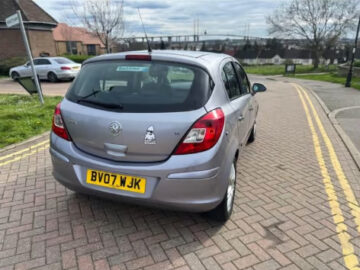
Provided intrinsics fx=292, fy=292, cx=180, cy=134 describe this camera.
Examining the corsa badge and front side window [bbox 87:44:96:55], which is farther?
front side window [bbox 87:44:96:55]

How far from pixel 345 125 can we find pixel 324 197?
4725 mm

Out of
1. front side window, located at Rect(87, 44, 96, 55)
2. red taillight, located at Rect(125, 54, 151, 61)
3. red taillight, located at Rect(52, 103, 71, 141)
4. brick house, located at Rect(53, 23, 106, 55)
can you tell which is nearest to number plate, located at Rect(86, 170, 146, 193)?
red taillight, located at Rect(52, 103, 71, 141)

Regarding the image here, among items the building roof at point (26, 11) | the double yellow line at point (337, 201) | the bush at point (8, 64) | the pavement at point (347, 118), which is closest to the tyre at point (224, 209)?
the double yellow line at point (337, 201)

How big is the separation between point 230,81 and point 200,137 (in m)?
1.27

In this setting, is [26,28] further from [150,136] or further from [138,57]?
[150,136]

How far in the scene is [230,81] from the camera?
3.44 m

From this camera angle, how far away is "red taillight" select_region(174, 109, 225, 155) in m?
2.42

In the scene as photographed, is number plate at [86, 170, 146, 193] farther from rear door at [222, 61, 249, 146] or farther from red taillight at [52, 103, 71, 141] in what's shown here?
rear door at [222, 61, 249, 146]

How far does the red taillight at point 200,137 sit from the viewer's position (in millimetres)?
2420

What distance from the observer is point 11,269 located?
93.2 inches

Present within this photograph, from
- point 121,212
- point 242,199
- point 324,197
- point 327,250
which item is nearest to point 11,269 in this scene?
point 121,212

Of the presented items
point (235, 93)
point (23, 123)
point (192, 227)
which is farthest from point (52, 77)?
point (192, 227)

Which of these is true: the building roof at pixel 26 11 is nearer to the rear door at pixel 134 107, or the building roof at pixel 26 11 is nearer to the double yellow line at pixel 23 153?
the double yellow line at pixel 23 153

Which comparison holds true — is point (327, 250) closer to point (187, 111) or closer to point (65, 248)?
point (187, 111)
